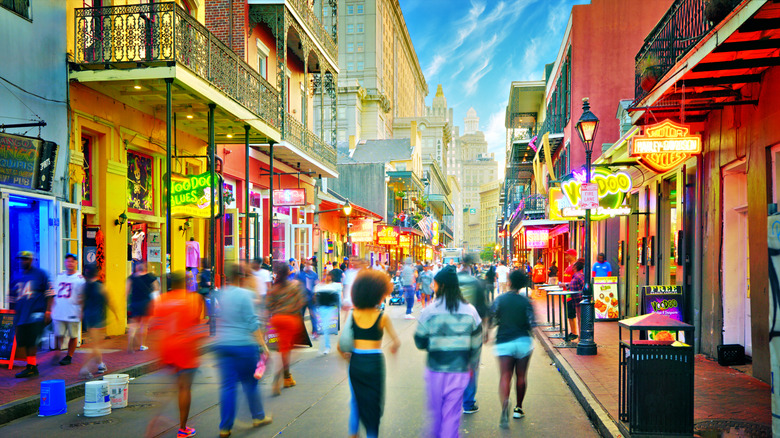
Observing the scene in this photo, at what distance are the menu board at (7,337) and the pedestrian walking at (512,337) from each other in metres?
7.33

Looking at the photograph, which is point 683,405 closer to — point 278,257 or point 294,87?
point 278,257

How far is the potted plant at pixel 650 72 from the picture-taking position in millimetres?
10686

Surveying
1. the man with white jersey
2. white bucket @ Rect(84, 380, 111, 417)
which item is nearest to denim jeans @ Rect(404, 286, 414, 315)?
the man with white jersey

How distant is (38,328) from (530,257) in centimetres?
5083

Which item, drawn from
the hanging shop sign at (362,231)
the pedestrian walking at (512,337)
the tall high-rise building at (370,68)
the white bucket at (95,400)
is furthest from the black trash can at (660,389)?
the tall high-rise building at (370,68)

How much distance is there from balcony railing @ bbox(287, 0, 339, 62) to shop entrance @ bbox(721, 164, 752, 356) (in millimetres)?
14101

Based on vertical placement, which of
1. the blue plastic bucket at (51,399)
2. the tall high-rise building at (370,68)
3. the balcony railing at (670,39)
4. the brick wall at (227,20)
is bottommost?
the blue plastic bucket at (51,399)

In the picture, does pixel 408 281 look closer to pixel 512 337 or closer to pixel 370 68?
pixel 512 337

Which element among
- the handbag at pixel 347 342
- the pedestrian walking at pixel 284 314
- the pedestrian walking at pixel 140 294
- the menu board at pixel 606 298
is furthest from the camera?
the menu board at pixel 606 298

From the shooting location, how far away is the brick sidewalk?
7367 mm

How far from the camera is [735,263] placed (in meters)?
11.0

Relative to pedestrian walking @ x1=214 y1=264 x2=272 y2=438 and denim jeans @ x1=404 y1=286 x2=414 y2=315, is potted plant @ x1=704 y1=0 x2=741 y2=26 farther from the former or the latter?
denim jeans @ x1=404 y1=286 x2=414 y2=315

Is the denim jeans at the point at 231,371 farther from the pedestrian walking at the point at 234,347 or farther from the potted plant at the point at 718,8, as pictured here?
the potted plant at the point at 718,8

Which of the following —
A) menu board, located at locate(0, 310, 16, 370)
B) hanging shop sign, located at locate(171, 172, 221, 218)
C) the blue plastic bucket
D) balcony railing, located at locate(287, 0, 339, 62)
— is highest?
balcony railing, located at locate(287, 0, 339, 62)
